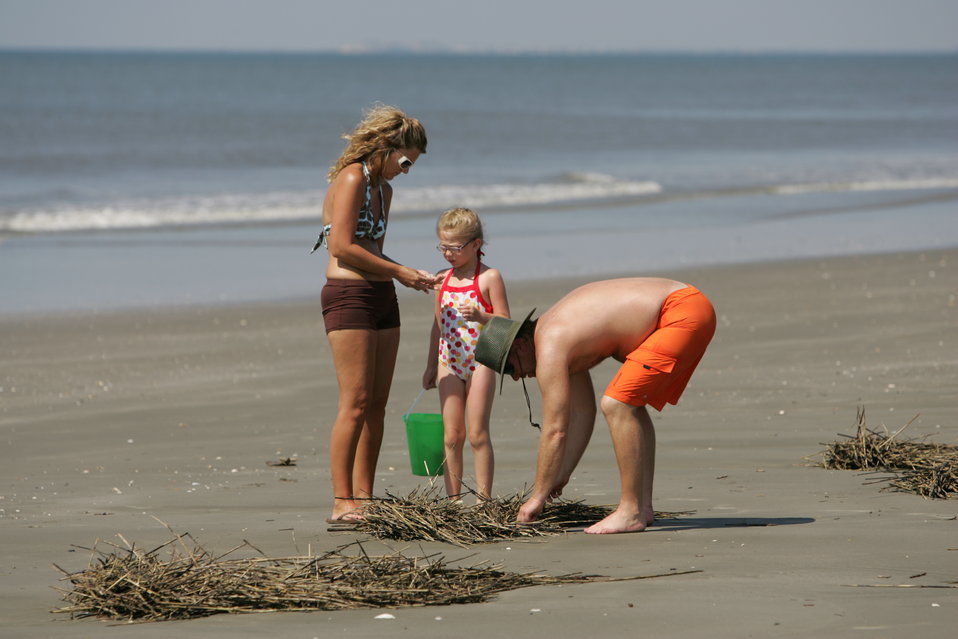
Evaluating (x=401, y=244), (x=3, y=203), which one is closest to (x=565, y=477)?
(x=401, y=244)

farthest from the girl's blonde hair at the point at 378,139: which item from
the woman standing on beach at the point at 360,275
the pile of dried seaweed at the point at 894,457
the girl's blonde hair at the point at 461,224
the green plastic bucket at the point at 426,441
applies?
the pile of dried seaweed at the point at 894,457

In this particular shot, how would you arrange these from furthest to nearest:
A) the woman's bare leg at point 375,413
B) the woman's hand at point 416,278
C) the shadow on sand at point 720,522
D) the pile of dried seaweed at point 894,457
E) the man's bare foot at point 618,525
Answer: the pile of dried seaweed at point 894,457, the woman's bare leg at point 375,413, the woman's hand at point 416,278, the shadow on sand at point 720,522, the man's bare foot at point 618,525

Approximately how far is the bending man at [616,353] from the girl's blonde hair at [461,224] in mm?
563

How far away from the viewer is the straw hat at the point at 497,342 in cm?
471

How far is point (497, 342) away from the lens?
4.73 metres

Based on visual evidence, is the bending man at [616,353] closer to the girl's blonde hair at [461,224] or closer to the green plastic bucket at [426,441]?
the girl's blonde hair at [461,224]

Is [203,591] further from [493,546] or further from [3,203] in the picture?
[3,203]

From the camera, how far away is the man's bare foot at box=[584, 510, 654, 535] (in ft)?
15.8

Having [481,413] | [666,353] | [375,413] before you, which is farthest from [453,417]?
[666,353]

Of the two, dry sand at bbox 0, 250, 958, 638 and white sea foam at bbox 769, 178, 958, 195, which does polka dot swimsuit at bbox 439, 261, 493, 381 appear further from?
white sea foam at bbox 769, 178, 958, 195

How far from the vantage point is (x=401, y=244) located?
1588cm

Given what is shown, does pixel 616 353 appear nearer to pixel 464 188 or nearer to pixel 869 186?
pixel 464 188

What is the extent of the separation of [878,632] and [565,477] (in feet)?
6.07

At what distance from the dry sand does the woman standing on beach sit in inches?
18.2
